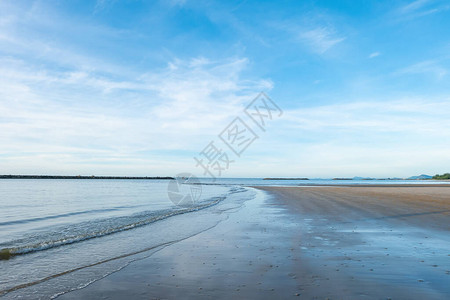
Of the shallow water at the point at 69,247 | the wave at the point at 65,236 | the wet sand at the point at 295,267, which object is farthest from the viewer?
the wave at the point at 65,236

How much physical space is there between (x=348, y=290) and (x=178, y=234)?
7.90m

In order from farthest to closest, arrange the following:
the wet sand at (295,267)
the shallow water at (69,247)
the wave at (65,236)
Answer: the wave at (65,236)
the shallow water at (69,247)
the wet sand at (295,267)

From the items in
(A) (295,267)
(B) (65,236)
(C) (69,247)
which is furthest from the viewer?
(B) (65,236)

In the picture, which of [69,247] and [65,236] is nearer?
Result: [69,247]

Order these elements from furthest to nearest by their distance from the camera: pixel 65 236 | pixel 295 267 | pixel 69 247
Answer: pixel 65 236 → pixel 69 247 → pixel 295 267

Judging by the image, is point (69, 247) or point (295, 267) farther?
point (69, 247)

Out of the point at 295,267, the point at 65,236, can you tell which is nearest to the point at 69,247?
the point at 65,236

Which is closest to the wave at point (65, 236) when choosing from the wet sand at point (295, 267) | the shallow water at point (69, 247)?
the shallow water at point (69, 247)

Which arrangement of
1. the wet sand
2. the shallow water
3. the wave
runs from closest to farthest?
the wet sand
the shallow water
the wave

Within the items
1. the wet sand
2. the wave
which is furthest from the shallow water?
the wet sand

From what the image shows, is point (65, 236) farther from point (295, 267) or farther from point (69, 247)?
point (295, 267)

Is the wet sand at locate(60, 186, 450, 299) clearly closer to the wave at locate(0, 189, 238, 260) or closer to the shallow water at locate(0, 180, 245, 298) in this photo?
the shallow water at locate(0, 180, 245, 298)

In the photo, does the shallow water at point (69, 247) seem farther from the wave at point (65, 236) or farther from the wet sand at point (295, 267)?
the wet sand at point (295, 267)

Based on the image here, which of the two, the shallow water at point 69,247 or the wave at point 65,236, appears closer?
the shallow water at point 69,247
